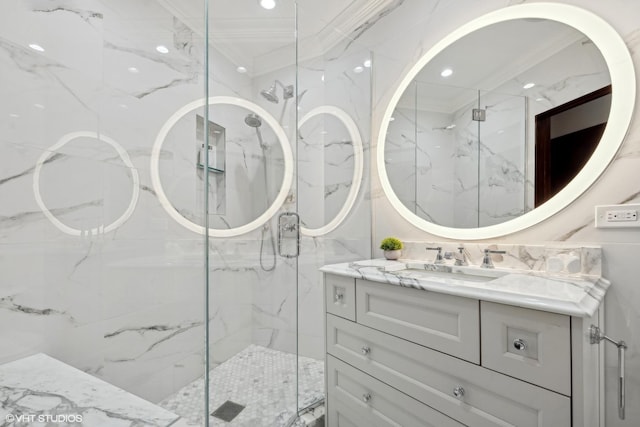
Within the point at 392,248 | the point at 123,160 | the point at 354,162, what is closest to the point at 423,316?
the point at 392,248

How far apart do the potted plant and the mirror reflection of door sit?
710mm

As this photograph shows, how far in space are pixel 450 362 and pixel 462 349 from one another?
71 mm

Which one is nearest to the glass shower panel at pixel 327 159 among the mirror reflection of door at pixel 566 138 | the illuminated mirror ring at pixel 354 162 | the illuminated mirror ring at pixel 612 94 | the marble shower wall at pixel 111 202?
the illuminated mirror ring at pixel 354 162

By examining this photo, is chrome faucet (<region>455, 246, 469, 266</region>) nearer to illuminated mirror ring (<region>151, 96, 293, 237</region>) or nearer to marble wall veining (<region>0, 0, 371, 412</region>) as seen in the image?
marble wall veining (<region>0, 0, 371, 412</region>)

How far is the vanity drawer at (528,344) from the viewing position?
75 cm

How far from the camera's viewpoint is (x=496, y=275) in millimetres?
1275

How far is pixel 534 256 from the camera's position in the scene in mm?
1254

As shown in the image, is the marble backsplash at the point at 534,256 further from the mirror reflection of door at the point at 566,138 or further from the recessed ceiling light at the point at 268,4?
the recessed ceiling light at the point at 268,4

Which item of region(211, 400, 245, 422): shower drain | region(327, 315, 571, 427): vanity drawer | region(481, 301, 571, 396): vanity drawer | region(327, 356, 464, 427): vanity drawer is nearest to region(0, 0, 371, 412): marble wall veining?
region(211, 400, 245, 422): shower drain

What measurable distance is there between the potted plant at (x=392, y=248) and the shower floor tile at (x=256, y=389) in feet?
2.95

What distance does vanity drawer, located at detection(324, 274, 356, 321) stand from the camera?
4.33 feet

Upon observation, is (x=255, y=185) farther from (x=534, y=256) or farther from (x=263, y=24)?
(x=534, y=256)

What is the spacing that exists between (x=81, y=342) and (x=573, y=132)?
8.42ft

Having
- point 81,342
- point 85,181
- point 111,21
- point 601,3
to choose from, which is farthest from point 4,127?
point 601,3
